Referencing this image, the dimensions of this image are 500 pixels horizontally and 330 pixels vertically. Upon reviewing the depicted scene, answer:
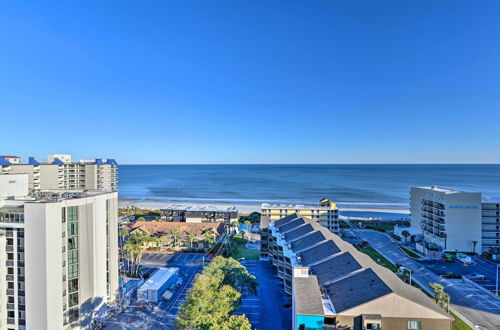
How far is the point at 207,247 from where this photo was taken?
186ft

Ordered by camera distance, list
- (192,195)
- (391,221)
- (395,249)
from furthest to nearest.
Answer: (192,195), (391,221), (395,249)

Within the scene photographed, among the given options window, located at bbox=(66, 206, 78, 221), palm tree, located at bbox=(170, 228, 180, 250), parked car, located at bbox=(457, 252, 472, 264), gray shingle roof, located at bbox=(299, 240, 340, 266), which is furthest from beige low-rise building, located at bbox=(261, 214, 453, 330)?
palm tree, located at bbox=(170, 228, 180, 250)

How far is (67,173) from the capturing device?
87812mm

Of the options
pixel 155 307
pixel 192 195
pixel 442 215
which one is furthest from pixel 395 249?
pixel 192 195

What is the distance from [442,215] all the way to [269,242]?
119ft

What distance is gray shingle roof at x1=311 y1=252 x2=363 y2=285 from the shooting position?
92.6 feet

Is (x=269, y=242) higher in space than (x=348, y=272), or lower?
lower

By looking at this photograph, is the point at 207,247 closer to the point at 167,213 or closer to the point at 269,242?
the point at 269,242

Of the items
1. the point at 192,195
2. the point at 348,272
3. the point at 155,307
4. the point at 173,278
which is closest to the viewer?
the point at 348,272

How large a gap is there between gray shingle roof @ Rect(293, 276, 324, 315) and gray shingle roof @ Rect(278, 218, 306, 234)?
22.6 meters

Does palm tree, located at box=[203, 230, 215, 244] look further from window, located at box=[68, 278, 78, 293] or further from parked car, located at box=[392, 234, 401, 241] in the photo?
parked car, located at box=[392, 234, 401, 241]

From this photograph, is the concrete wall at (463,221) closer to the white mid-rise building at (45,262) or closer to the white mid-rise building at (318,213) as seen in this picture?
the white mid-rise building at (318,213)

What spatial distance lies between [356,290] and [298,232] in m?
21.7

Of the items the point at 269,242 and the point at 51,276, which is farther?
the point at 269,242
